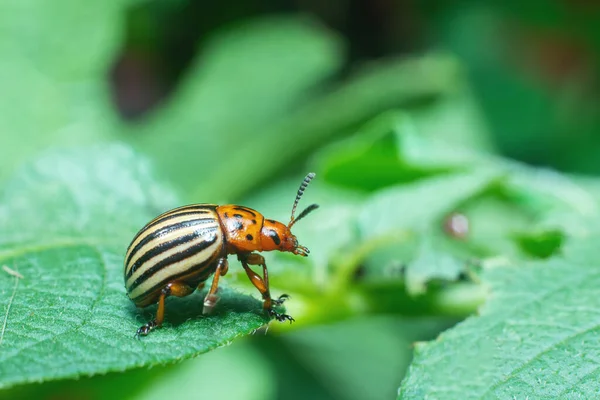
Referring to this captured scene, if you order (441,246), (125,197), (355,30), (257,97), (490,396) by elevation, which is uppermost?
(355,30)

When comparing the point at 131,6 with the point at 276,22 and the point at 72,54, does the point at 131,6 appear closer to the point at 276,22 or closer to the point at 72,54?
the point at 72,54

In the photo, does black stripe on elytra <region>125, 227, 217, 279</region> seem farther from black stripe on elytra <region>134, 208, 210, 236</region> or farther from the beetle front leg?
the beetle front leg

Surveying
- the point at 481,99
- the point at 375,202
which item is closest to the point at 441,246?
the point at 375,202

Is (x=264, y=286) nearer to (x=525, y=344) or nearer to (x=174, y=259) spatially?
(x=174, y=259)

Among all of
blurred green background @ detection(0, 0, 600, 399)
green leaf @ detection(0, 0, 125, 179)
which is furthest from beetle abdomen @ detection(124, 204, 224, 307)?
green leaf @ detection(0, 0, 125, 179)

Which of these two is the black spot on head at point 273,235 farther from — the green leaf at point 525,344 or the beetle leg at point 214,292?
the green leaf at point 525,344

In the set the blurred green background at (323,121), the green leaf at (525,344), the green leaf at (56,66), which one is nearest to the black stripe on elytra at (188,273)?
the blurred green background at (323,121)

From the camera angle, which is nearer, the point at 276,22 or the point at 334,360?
the point at 334,360
